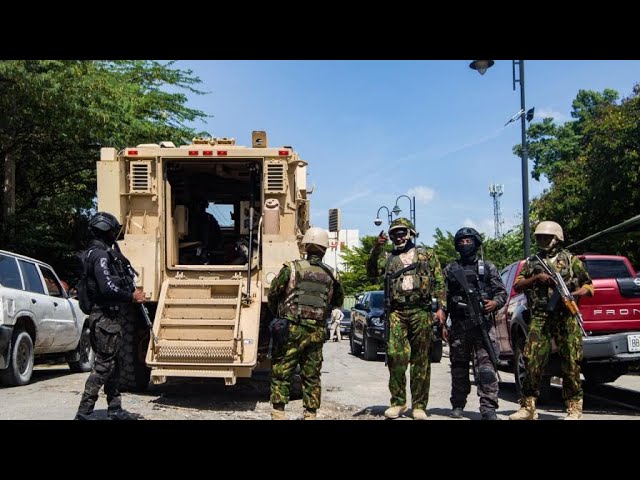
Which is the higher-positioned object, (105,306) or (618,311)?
(105,306)

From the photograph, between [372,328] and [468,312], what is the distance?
8.36 meters

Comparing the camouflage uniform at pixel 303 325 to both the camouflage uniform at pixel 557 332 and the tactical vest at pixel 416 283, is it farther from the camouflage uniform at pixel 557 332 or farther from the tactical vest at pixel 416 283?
the camouflage uniform at pixel 557 332

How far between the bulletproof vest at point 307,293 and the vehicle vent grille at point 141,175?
3030 mm

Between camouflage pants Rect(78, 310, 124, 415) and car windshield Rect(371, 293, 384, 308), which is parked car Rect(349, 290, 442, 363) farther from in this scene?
camouflage pants Rect(78, 310, 124, 415)

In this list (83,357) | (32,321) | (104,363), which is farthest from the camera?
(83,357)

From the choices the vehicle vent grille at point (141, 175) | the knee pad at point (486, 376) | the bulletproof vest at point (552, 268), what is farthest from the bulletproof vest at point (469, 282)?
the vehicle vent grille at point (141, 175)

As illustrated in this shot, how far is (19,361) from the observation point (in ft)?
30.0

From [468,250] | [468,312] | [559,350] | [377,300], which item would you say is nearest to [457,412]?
[468,312]

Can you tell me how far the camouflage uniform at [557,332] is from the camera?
246 inches

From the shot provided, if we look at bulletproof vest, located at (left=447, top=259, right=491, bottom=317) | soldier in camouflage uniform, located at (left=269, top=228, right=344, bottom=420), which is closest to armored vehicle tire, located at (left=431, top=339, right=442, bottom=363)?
bulletproof vest, located at (left=447, top=259, right=491, bottom=317)

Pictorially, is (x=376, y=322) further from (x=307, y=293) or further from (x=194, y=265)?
(x=307, y=293)

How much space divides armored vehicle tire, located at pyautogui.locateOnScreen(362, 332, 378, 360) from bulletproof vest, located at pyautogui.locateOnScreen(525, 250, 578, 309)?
8700 millimetres
